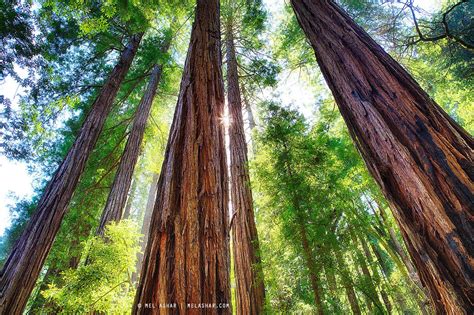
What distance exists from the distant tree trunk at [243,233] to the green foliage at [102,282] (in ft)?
5.32

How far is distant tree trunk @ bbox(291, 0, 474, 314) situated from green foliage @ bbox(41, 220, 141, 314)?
3.17 m

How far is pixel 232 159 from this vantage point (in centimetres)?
513

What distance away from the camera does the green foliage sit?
274 centimetres

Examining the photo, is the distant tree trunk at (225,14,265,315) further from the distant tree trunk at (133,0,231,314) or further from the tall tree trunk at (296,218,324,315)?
the distant tree trunk at (133,0,231,314)

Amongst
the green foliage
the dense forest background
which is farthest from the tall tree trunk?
the green foliage

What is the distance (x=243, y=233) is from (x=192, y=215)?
11.2 feet

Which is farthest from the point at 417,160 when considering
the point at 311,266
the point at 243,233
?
the point at 243,233

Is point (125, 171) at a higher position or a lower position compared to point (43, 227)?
higher

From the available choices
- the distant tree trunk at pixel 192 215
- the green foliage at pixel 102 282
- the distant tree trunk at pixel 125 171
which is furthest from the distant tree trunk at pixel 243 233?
the distant tree trunk at pixel 125 171

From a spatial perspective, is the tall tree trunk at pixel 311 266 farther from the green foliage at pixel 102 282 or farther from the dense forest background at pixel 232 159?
the green foliage at pixel 102 282

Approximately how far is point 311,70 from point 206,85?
26.3 feet

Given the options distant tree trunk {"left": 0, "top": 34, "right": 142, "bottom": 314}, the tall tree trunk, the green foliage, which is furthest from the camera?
distant tree trunk {"left": 0, "top": 34, "right": 142, "bottom": 314}

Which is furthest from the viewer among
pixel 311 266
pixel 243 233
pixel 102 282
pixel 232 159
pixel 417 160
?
pixel 232 159

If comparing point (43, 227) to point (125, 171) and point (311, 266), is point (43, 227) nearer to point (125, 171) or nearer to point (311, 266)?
point (125, 171)
